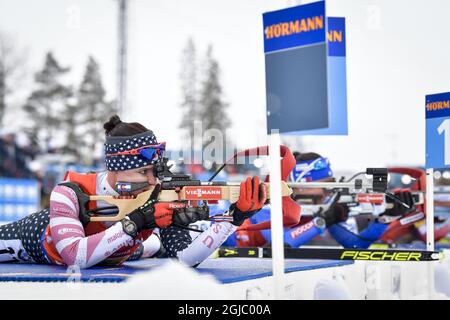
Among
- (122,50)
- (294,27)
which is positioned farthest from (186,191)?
(122,50)

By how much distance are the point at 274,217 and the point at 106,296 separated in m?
0.93

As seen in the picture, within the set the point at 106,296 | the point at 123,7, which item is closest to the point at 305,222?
the point at 106,296

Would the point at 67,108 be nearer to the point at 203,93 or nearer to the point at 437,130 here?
the point at 203,93

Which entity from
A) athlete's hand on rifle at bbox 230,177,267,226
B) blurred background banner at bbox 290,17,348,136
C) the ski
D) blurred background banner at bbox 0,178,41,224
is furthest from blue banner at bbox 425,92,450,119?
blurred background banner at bbox 0,178,41,224

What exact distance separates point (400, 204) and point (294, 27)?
4301 millimetres

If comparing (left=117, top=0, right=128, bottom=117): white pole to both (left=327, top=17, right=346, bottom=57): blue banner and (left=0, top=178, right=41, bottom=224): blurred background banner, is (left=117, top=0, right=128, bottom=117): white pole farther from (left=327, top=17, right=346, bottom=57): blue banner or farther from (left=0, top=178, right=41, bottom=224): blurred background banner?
(left=327, top=17, right=346, bottom=57): blue banner

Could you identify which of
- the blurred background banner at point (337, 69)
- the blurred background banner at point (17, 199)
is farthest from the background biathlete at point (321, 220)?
the blurred background banner at point (17, 199)

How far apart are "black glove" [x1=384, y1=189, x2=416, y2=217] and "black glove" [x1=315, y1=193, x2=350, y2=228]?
0.48 metres

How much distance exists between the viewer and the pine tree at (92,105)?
4106cm

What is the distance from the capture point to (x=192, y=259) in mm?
5039

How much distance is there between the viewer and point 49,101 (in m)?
39.7

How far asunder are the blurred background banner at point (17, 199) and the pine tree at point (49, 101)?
17.4 metres

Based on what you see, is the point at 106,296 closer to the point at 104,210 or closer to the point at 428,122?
the point at 104,210

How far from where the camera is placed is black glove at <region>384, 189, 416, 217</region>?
288 inches
